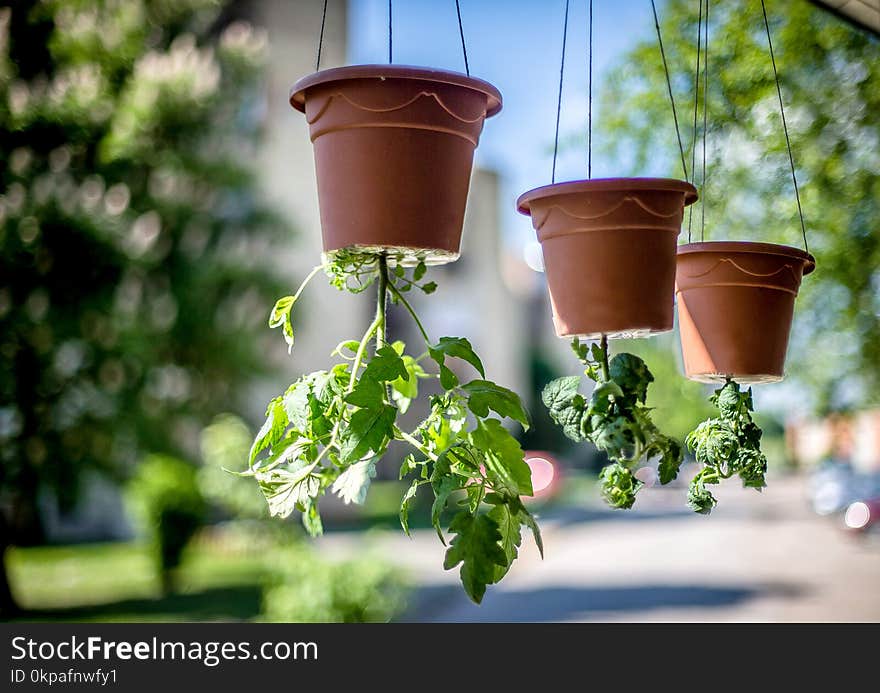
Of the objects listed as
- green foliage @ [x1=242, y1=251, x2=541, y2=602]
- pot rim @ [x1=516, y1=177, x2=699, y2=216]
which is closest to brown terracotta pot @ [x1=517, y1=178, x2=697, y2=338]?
pot rim @ [x1=516, y1=177, x2=699, y2=216]

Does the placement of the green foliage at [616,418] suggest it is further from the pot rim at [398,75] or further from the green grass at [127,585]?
the green grass at [127,585]

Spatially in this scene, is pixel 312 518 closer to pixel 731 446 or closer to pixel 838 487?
pixel 731 446

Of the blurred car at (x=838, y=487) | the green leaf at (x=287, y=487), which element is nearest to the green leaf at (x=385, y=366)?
the green leaf at (x=287, y=487)

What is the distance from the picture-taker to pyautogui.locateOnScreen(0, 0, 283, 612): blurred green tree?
510 centimetres

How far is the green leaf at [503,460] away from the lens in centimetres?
71

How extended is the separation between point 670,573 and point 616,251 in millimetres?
6449

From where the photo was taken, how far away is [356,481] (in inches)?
28.0

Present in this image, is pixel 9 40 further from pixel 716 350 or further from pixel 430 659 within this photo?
pixel 716 350

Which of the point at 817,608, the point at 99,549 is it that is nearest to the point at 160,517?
the point at 99,549

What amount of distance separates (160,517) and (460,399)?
17.3ft

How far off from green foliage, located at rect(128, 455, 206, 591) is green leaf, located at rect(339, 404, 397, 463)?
5.18m

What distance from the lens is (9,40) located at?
5402 mm

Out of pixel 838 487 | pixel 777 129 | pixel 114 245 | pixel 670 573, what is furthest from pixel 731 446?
pixel 838 487

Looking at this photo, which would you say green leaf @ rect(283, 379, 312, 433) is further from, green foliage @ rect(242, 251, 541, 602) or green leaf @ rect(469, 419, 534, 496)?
green leaf @ rect(469, 419, 534, 496)
